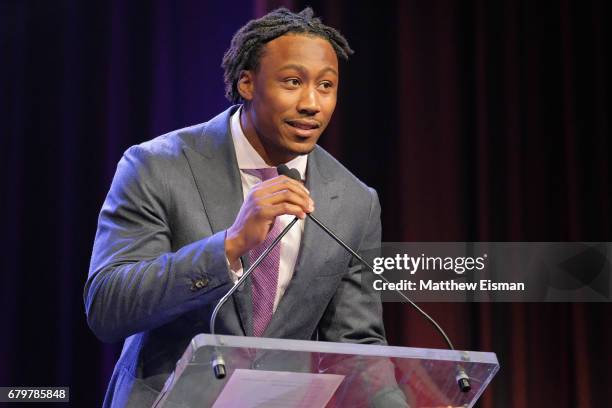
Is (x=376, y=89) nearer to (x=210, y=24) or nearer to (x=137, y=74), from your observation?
(x=210, y=24)

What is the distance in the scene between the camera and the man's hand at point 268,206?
1729 millimetres

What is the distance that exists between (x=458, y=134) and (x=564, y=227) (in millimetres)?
584

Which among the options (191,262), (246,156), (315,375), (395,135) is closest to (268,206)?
(191,262)

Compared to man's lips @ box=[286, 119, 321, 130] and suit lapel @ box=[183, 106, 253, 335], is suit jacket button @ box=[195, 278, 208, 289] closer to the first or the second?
suit lapel @ box=[183, 106, 253, 335]

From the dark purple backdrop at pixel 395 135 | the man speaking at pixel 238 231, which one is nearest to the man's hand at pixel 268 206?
the man speaking at pixel 238 231

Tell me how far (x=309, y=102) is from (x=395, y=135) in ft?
5.36

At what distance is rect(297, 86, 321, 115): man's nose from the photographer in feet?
7.07

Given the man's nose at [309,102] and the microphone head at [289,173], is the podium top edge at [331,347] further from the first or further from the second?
the man's nose at [309,102]

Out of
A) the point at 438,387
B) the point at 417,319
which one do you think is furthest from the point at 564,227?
the point at 438,387

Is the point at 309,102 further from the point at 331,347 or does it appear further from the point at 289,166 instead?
the point at 331,347

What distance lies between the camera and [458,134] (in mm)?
3787

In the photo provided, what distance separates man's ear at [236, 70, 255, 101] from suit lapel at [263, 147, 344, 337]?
234 millimetres

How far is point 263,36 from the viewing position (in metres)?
2.26

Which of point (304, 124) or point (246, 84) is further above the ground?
point (246, 84)
